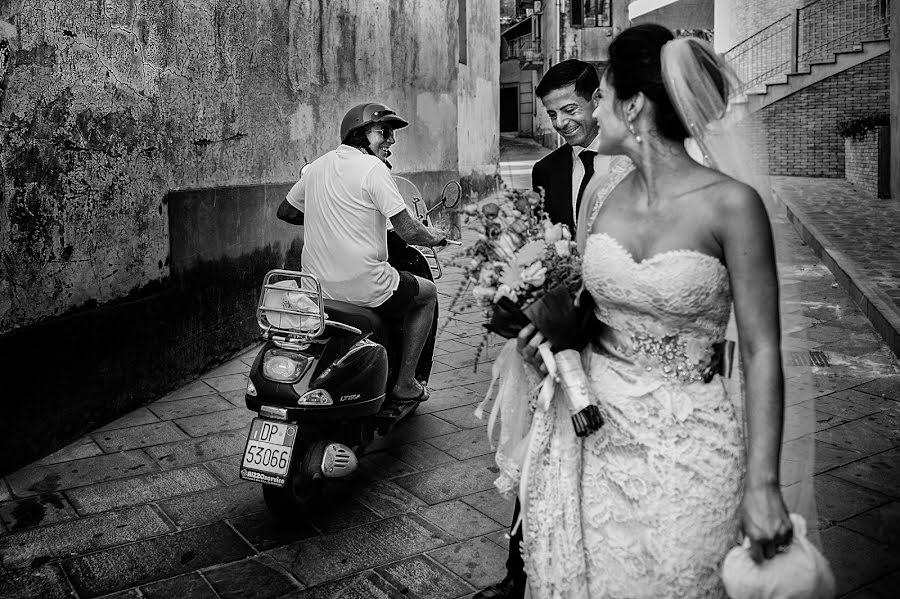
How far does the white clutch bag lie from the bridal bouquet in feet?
1.63

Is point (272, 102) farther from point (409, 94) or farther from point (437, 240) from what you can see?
point (409, 94)

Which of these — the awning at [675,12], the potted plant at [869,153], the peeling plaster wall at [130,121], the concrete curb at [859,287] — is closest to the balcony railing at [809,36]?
the potted plant at [869,153]

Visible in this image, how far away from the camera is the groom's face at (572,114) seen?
3.68 m

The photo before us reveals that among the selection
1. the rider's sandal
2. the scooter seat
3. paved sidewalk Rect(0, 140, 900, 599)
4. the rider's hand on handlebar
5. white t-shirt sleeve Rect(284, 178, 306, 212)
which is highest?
white t-shirt sleeve Rect(284, 178, 306, 212)

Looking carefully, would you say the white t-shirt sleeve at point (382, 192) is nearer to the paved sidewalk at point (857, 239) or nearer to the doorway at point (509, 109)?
the paved sidewalk at point (857, 239)

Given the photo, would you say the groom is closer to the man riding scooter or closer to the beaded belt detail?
the man riding scooter

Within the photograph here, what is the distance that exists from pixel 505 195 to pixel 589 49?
34875 millimetres

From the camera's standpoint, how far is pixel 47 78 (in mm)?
4906

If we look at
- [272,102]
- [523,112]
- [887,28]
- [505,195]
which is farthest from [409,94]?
[523,112]

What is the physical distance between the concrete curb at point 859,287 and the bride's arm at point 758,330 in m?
5.23

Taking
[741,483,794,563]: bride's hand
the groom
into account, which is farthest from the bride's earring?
the groom

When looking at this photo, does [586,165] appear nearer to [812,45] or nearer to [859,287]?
[859,287]

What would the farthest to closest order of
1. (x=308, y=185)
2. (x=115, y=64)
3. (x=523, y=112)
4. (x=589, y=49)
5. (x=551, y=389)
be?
(x=523, y=112) < (x=589, y=49) < (x=115, y=64) < (x=308, y=185) < (x=551, y=389)

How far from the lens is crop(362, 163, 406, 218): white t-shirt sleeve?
460cm
